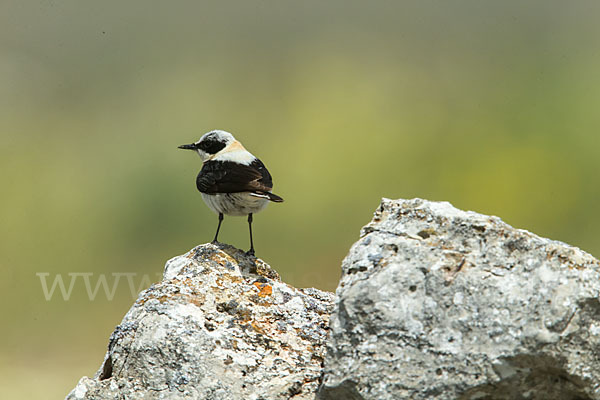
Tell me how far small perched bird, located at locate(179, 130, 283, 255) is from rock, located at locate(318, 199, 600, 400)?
10.2 feet

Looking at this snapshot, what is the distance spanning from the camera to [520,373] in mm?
4094

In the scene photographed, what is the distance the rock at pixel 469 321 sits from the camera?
408cm

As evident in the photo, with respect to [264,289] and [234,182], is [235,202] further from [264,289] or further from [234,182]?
[264,289]

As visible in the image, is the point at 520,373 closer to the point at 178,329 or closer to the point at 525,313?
the point at 525,313

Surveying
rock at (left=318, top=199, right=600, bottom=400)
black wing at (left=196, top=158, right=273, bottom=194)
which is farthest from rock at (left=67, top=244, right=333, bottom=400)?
black wing at (left=196, top=158, right=273, bottom=194)

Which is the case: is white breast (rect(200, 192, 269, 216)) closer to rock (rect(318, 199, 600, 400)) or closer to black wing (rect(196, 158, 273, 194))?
black wing (rect(196, 158, 273, 194))

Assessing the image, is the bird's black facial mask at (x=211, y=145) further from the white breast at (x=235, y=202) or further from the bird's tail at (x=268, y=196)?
the bird's tail at (x=268, y=196)

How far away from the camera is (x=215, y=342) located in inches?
205

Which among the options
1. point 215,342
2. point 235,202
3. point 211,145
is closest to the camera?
point 215,342

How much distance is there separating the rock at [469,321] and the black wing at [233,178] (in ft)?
10.2

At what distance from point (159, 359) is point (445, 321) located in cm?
216

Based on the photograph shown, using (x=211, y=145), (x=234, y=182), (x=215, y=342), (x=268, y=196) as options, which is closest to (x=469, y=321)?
(x=215, y=342)

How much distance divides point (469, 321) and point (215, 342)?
200 cm

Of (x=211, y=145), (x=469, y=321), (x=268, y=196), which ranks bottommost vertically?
(x=469, y=321)
